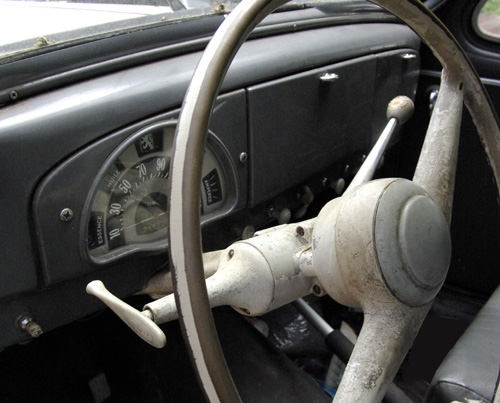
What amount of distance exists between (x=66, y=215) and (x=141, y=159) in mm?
161

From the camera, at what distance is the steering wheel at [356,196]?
0.53 meters

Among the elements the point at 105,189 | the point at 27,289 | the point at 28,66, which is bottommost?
the point at 27,289

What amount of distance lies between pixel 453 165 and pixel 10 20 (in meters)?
0.88

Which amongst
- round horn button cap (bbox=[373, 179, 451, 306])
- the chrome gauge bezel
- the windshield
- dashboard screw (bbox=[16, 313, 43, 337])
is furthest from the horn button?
the windshield

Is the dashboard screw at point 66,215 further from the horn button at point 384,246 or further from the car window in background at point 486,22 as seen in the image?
the car window in background at point 486,22

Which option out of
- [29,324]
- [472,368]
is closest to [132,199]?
[29,324]

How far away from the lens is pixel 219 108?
0.98 metres

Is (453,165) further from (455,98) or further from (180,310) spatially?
(180,310)

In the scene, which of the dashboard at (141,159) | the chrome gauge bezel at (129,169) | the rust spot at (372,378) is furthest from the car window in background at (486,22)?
the rust spot at (372,378)

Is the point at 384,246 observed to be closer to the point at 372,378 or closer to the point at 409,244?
the point at 409,244

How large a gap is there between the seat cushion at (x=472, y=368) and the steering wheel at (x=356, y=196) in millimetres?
206

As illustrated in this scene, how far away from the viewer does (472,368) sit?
0.91 metres

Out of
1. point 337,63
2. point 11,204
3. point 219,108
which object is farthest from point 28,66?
point 337,63

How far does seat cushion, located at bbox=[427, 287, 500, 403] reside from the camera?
0.87 m
